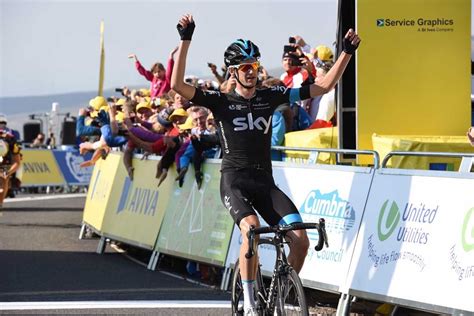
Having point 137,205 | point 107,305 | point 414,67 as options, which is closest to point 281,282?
point 107,305

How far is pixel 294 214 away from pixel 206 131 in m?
4.52

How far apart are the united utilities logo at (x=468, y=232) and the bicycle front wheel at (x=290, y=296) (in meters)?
1.38

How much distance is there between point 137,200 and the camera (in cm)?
1495

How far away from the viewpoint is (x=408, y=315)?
9453mm

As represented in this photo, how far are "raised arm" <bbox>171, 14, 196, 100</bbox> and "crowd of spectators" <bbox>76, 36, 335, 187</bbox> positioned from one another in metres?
2.06

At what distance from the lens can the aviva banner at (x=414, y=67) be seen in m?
11.4

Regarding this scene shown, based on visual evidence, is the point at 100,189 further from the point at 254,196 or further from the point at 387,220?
the point at 254,196

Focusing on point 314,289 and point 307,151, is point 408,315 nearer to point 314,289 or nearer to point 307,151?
point 314,289

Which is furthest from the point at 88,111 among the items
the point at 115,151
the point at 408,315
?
the point at 408,315

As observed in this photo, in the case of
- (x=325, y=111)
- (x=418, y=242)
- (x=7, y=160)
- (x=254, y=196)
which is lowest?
(x=7, y=160)

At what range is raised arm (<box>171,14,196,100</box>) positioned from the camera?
8445 millimetres

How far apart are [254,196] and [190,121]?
531 cm

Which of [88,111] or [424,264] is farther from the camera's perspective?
[88,111]

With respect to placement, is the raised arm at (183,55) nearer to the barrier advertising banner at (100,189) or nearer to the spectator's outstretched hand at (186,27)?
the spectator's outstretched hand at (186,27)
